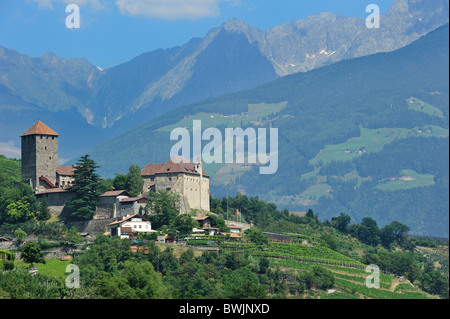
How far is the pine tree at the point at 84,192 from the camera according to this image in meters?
102

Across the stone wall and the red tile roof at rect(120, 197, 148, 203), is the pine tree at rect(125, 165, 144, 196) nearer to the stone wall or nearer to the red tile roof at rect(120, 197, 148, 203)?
the red tile roof at rect(120, 197, 148, 203)

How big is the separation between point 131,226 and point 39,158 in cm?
1858

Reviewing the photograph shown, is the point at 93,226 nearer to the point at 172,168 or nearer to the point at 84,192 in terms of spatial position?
the point at 84,192

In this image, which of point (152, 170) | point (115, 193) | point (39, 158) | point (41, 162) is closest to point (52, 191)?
point (41, 162)

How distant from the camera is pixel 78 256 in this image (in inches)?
3637

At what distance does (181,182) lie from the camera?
→ 352ft

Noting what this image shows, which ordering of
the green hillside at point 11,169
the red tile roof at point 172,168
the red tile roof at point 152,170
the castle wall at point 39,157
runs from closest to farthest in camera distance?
the castle wall at point 39,157 → the red tile roof at point 172,168 → the red tile roof at point 152,170 → the green hillside at point 11,169

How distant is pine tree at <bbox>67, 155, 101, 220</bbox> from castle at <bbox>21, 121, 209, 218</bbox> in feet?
4.44
